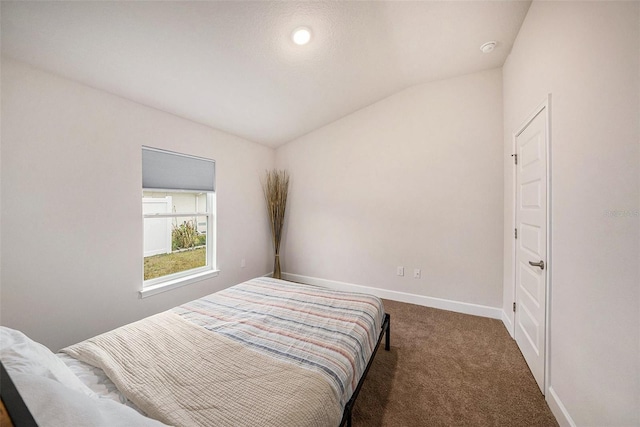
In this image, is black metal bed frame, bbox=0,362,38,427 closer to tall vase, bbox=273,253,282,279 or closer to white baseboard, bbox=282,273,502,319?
white baseboard, bbox=282,273,502,319

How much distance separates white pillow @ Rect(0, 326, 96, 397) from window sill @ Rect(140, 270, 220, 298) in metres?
1.54

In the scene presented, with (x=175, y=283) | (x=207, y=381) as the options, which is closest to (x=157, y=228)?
(x=175, y=283)

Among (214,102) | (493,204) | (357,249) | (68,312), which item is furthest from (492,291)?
(68,312)

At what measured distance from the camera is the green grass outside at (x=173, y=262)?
2588 millimetres

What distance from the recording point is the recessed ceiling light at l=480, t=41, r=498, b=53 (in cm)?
230

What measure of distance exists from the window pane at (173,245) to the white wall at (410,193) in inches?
56.8

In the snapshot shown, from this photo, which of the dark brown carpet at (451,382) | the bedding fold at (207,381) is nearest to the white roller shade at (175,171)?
the bedding fold at (207,381)

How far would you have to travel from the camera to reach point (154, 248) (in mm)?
2621

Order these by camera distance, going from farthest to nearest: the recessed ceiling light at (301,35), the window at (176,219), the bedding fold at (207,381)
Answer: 1. the window at (176,219)
2. the recessed ceiling light at (301,35)
3. the bedding fold at (207,381)

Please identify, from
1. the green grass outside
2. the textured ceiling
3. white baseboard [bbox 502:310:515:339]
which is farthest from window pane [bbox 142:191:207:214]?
white baseboard [bbox 502:310:515:339]

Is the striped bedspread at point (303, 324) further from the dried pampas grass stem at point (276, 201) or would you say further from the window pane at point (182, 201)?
the dried pampas grass stem at point (276, 201)

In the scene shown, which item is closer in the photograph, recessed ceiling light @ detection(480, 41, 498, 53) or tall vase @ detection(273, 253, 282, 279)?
recessed ceiling light @ detection(480, 41, 498, 53)

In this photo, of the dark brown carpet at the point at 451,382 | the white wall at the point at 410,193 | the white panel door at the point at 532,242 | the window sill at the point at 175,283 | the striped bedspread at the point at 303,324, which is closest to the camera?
the striped bedspread at the point at 303,324

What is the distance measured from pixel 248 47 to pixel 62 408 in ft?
7.51
